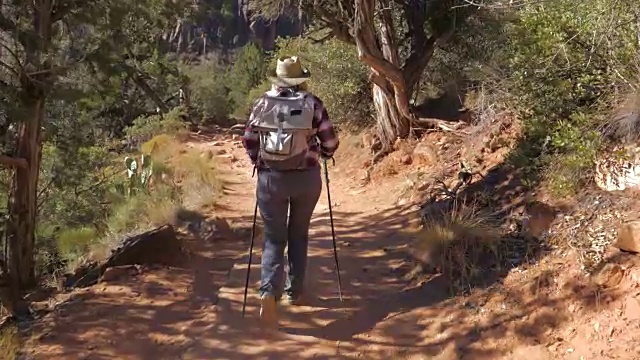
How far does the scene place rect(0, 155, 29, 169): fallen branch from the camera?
19.7 ft

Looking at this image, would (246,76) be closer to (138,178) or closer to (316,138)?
(138,178)

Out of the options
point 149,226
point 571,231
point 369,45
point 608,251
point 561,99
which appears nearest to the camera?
point 608,251

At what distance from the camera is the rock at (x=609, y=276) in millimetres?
4105

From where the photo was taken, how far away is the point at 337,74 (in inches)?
527

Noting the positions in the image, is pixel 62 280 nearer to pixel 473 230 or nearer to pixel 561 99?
pixel 473 230

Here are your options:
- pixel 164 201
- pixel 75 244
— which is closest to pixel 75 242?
pixel 75 244

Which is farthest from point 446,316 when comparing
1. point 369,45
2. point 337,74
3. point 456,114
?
point 337,74

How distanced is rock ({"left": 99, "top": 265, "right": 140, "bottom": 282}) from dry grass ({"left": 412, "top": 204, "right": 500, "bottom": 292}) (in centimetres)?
258

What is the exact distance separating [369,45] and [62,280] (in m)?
5.78

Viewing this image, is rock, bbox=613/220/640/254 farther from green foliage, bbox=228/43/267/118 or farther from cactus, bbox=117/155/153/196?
green foliage, bbox=228/43/267/118

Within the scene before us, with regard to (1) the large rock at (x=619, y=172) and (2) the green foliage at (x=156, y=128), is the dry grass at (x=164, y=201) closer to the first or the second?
(1) the large rock at (x=619, y=172)

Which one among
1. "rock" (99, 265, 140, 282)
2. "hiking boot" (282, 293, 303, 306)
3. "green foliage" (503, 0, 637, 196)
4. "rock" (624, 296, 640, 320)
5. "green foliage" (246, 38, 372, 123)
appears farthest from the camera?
"green foliage" (246, 38, 372, 123)

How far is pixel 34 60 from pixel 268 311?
340 centimetres

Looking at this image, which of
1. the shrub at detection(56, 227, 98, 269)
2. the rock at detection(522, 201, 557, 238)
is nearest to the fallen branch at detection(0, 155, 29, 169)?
the shrub at detection(56, 227, 98, 269)
